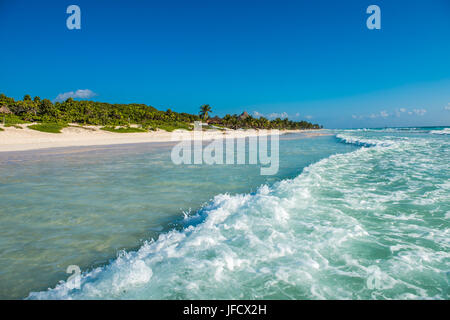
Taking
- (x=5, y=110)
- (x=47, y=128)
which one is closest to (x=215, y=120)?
(x=5, y=110)

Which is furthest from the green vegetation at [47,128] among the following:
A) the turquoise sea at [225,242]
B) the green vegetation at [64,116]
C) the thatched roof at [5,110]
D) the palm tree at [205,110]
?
the palm tree at [205,110]

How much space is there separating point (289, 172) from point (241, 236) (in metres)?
→ 8.64

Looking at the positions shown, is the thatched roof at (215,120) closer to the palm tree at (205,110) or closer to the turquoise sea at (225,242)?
the palm tree at (205,110)

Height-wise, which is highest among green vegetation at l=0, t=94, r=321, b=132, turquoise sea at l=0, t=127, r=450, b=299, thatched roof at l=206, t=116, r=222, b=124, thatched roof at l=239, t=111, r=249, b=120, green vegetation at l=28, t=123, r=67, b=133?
thatched roof at l=239, t=111, r=249, b=120

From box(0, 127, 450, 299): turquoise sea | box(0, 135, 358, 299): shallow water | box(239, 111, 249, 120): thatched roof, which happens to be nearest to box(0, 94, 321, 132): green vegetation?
box(0, 135, 358, 299): shallow water

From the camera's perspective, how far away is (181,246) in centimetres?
446

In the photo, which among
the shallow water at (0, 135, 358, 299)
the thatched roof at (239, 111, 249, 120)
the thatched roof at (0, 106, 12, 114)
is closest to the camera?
the shallow water at (0, 135, 358, 299)

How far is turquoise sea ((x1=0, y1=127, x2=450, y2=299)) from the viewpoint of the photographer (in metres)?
→ 3.37

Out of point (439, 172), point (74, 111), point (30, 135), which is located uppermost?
point (74, 111)

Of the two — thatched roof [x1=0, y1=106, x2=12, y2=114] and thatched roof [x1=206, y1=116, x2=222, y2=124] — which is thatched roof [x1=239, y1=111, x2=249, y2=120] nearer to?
thatched roof [x1=206, y1=116, x2=222, y2=124]

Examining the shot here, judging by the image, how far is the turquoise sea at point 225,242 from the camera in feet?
11.0

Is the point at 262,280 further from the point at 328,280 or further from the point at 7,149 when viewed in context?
the point at 7,149

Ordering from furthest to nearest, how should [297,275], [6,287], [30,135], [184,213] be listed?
1. [30,135]
2. [184,213]
3. [297,275]
4. [6,287]

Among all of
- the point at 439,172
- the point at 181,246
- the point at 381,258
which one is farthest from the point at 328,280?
the point at 439,172
